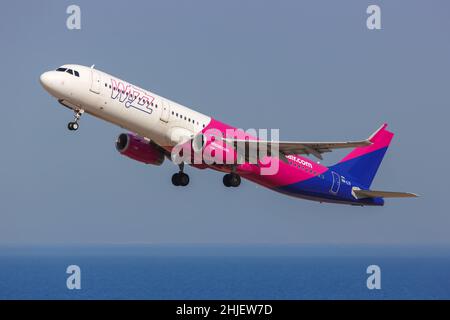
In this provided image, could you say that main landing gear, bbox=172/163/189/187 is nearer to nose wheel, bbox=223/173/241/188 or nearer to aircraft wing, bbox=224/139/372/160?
nose wheel, bbox=223/173/241/188

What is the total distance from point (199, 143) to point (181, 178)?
4.93 m

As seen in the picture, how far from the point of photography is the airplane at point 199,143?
43.3 metres

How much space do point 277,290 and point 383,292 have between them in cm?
1381

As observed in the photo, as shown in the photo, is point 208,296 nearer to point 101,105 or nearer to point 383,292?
point 383,292

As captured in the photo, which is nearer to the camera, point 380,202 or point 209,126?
point 209,126

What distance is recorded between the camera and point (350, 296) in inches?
3445

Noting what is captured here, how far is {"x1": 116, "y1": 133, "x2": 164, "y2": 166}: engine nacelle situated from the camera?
49094 millimetres

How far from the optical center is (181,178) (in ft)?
164

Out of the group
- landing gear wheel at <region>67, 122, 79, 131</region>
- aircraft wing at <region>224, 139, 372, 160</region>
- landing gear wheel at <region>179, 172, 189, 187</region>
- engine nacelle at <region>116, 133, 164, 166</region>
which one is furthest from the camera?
landing gear wheel at <region>179, 172, 189, 187</region>

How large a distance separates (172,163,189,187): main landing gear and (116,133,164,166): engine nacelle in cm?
148

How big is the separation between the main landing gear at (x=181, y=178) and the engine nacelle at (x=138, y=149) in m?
1.48

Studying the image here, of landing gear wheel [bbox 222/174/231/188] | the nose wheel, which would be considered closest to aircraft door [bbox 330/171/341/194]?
the nose wheel

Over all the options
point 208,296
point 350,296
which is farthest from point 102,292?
point 350,296

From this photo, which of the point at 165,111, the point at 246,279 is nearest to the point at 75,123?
the point at 165,111
